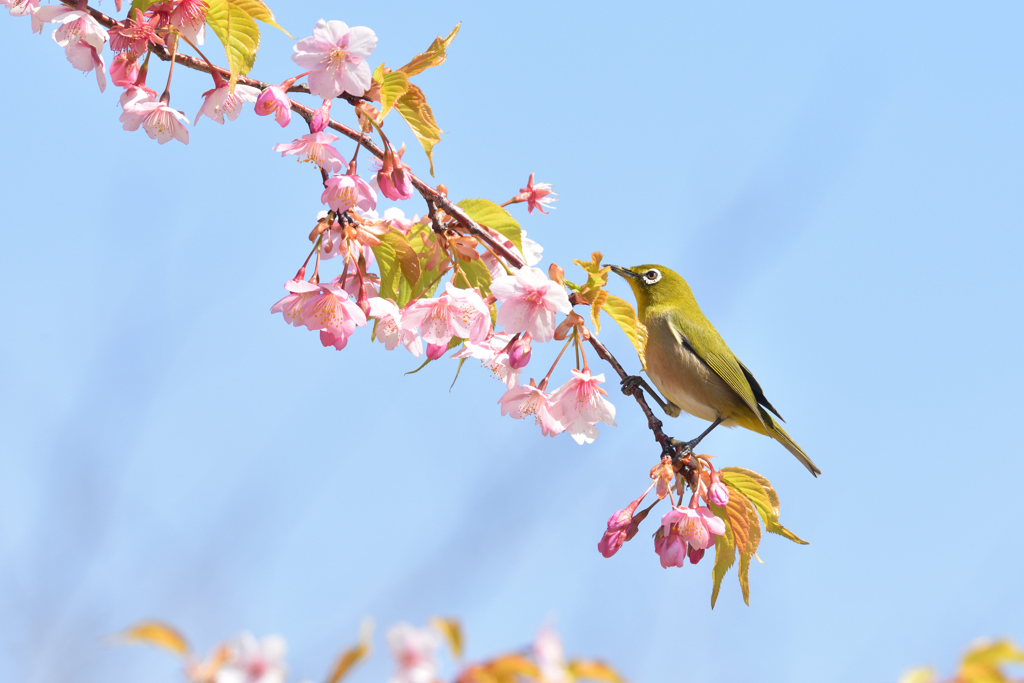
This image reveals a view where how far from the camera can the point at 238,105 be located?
2.71 m

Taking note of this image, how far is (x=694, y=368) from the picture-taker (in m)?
4.62

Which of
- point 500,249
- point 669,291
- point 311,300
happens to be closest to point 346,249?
Answer: point 311,300

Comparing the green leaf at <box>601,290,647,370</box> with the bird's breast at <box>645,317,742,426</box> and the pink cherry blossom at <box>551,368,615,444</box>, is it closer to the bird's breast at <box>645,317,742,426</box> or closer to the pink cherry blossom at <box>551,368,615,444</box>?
the pink cherry blossom at <box>551,368,615,444</box>

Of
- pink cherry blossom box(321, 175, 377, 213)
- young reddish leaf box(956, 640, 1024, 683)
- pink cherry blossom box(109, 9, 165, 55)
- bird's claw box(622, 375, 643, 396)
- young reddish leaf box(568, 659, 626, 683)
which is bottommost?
young reddish leaf box(956, 640, 1024, 683)

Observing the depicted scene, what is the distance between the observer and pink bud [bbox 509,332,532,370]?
9.21 ft

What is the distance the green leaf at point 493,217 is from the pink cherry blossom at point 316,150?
0.46 metres

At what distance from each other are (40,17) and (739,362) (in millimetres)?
3920

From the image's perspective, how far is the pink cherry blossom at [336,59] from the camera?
2.51 metres

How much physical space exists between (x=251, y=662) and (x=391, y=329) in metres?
1.84

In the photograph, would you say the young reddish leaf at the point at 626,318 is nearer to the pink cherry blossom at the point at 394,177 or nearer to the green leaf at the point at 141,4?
the pink cherry blossom at the point at 394,177

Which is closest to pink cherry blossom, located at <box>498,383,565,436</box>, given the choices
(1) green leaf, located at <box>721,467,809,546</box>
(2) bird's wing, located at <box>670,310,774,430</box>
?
(1) green leaf, located at <box>721,467,809,546</box>

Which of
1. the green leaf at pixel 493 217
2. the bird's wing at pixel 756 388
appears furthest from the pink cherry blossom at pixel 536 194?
the bird's wing at pixel 756 388

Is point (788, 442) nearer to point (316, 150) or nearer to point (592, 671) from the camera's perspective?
point (316, 150)

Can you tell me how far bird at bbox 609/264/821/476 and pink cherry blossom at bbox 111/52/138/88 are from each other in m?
3.00
